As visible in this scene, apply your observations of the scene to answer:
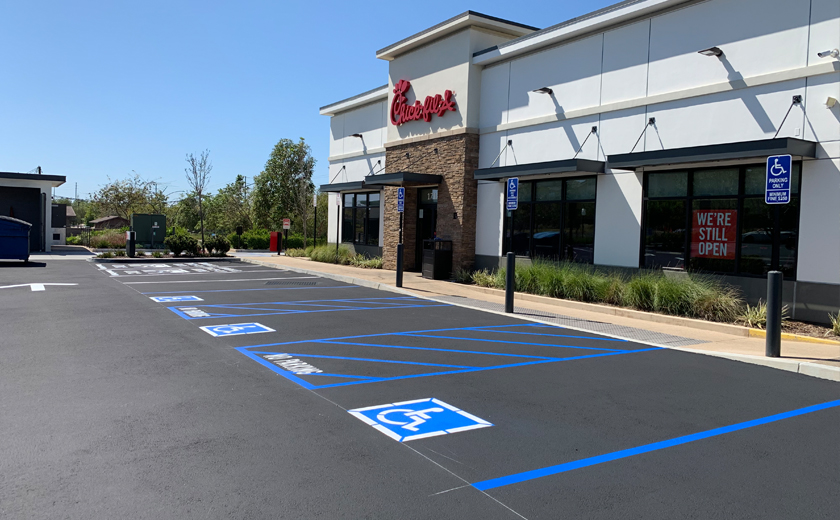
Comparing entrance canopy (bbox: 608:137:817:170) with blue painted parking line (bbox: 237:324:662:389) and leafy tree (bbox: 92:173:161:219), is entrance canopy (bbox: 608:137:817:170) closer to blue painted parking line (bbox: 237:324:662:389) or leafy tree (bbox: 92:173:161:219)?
blue painted parking line (bbox: 237:324:662:389)

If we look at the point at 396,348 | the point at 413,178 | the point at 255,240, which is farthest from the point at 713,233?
the point at 255,240

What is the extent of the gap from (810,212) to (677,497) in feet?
32.9

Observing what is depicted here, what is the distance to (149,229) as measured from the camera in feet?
121

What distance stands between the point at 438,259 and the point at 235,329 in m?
10.5

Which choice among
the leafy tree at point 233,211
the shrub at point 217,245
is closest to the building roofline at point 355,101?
the shrub at point 217,245

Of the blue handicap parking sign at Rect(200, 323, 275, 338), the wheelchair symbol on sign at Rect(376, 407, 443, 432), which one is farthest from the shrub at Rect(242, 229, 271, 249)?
the wheelchair symbol on sign at Rect(376, 407, 443, 432)

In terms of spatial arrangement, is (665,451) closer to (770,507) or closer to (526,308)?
(770,507)

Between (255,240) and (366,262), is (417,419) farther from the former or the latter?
(255,240)

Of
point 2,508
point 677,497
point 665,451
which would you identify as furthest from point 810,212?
point 2,508

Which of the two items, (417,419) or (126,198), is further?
(126,198)

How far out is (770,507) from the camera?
4344mm

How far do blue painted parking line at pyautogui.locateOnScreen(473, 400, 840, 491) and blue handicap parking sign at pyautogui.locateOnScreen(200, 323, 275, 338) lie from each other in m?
6.58

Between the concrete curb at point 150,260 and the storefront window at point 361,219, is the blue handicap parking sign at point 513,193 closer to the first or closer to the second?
the storefront window at point 361,219

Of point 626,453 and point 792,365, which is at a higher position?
point 792,365
